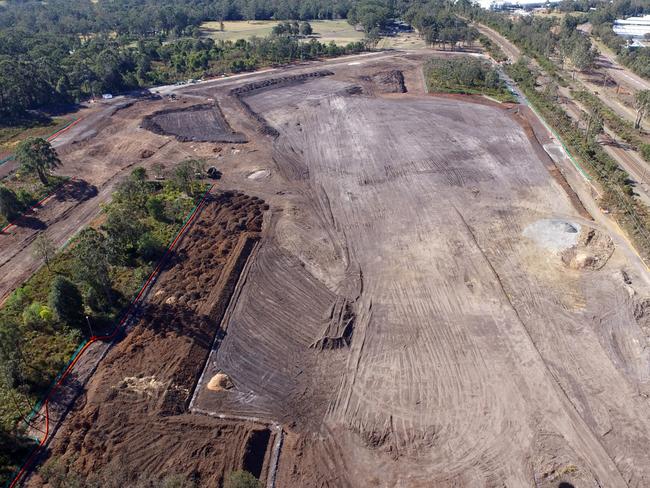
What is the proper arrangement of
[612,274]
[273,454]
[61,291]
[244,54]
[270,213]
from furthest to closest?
[244,54], [270,213], [612,274], [61,291], [273,454]

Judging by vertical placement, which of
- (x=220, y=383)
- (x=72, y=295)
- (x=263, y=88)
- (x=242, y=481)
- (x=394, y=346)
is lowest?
(x=394, y=346)

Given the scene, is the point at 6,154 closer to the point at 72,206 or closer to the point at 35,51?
the point at 72,206

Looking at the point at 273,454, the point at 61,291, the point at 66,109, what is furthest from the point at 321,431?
the point at 66,109

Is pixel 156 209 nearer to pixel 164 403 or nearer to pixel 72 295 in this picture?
pixel 72 295

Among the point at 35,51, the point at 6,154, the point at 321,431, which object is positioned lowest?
the point at 321,431

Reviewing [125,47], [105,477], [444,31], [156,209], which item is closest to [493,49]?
[444,31]

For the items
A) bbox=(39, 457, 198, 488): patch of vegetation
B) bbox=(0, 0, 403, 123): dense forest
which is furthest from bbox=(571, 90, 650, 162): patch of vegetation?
bbox=(39, 457, 198, 488): patch of vegetation

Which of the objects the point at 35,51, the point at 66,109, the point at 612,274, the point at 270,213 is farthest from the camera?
the point at 35,51
